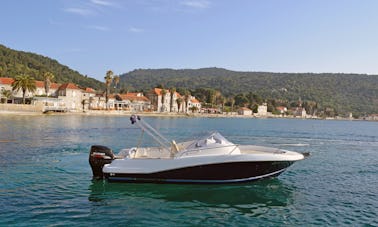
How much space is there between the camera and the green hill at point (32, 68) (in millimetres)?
141825

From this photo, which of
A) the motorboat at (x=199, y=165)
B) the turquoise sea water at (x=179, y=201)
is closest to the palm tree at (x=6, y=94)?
the turquoise sea water at (x=179, y=201)

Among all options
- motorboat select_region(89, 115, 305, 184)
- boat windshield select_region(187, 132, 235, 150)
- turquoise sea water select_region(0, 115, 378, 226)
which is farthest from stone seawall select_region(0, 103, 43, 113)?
boat windshield select_region(187, 132, 235, 150)

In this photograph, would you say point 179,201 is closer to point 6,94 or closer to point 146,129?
point 146,129

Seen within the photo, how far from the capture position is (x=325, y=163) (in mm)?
22031

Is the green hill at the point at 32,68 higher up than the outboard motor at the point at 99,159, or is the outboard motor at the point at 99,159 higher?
the green hill at the point at 32,68

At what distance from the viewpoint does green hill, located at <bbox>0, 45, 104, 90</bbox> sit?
465 feet

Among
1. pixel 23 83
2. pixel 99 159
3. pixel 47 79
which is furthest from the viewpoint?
pixel 47 79

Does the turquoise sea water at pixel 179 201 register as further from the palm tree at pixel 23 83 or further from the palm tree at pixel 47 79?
the palm tree at pixel 47 79

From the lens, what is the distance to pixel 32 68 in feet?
538

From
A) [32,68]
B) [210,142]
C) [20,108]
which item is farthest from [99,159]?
[32,68]

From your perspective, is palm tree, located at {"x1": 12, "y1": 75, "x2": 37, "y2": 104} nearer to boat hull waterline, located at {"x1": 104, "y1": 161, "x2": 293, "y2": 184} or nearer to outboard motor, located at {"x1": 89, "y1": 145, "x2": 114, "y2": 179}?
outboard motor, located at {"x1": 89, "y1": 145, "x2": 114, "y2": 179}

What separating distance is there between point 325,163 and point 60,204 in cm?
1710

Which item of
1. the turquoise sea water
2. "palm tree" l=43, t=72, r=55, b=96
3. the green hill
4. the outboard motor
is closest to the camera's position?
the turquoise sea water

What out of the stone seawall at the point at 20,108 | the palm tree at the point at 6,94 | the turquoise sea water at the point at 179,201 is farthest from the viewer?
the palm tree at the point at 6,94
